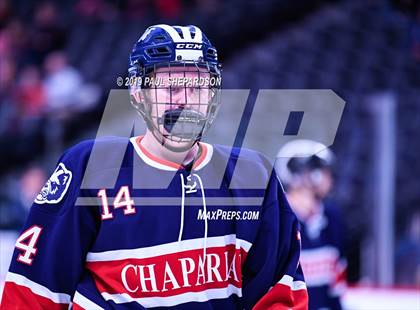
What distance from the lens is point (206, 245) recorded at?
2334 mm

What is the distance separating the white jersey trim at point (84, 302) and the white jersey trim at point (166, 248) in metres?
0.08

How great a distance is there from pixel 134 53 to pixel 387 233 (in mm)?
3385

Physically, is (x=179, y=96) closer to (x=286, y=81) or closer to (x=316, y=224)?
(x=316, y=224)

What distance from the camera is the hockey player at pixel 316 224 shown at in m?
4.55

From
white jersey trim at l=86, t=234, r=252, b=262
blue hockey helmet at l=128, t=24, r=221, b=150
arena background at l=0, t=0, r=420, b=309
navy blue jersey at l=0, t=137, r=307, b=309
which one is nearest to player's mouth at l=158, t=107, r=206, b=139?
blue hockey helmet at l=128, t=24, r=221, b=150

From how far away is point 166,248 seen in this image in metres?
2.29

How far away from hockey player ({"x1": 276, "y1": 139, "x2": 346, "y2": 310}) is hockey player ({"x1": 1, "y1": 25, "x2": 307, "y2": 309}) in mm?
2171

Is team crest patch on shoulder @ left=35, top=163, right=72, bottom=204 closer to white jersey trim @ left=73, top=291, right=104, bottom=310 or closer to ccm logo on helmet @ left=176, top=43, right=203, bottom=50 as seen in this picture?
white jersey trim @ left=73, top=291, right=104, bottom=310

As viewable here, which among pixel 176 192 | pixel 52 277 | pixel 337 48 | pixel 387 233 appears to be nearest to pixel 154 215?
pixel 176 192

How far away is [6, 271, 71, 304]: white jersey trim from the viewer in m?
2.29

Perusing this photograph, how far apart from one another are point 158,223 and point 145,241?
51 millimetres

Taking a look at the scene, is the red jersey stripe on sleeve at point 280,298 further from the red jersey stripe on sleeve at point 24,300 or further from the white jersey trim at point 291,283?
the red jersey stripe on sleeve at point 24,300

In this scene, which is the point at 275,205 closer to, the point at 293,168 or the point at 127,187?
the point at 127,187

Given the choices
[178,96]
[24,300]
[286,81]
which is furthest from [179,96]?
[286,81]
